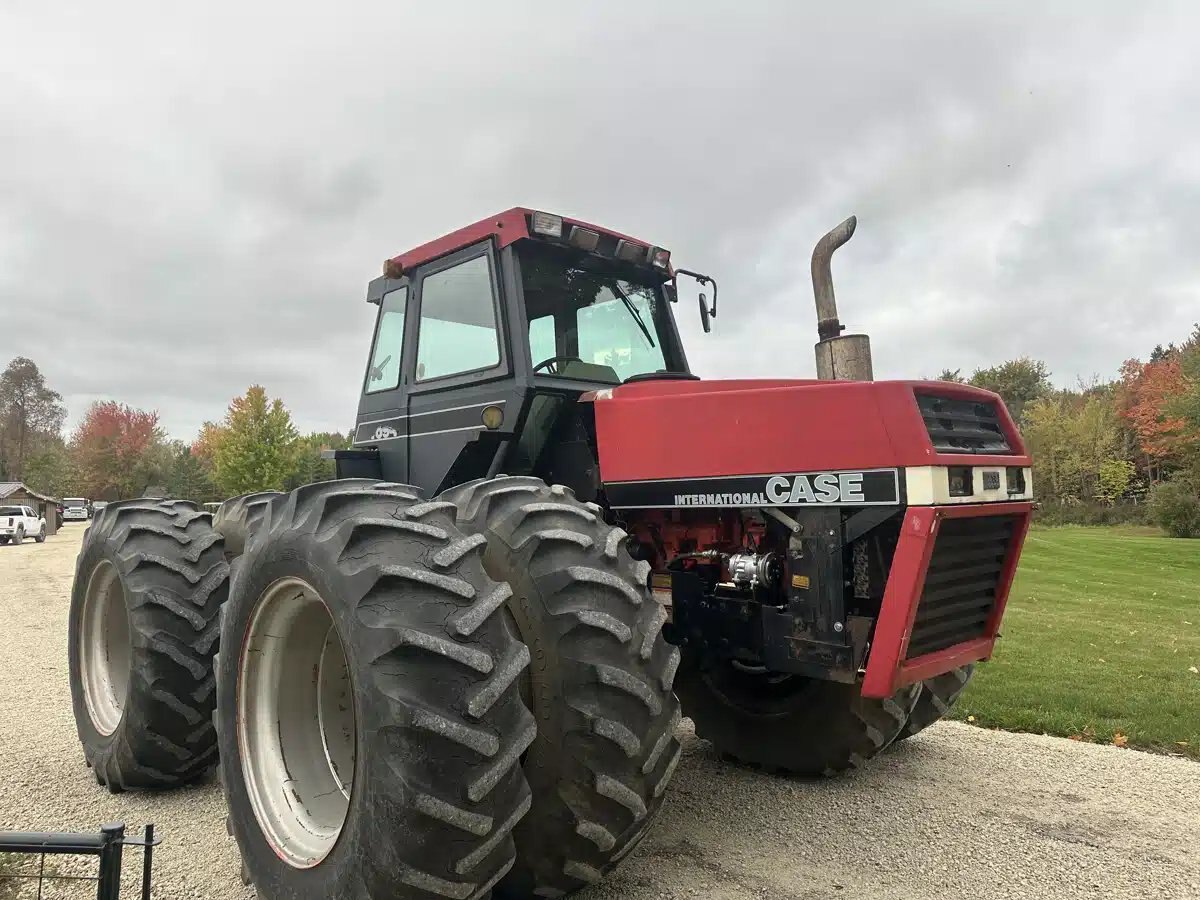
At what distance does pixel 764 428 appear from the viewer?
3527 millimetres

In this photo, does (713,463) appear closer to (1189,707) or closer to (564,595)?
(564,595)

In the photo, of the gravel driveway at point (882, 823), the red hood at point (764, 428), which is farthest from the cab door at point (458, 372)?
the gravel driveway at point (882, 823)

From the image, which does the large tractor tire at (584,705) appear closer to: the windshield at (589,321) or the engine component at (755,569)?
the engine component at (755,569)

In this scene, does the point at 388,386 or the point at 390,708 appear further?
the point at 388,386

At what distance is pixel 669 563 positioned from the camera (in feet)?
13.7

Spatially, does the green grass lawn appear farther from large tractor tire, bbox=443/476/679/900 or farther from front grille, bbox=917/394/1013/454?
large tractor tire, bbox=443/476/679/900

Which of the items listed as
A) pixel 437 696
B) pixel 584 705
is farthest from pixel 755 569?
pixel 437 696

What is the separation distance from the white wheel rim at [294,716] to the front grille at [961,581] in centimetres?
226

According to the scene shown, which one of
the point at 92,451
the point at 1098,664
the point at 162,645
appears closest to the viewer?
the point at 162,645

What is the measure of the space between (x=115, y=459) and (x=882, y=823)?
76766 mm

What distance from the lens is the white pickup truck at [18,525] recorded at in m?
35.1

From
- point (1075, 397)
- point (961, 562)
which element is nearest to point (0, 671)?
point (961, 562)

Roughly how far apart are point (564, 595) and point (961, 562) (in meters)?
1.68

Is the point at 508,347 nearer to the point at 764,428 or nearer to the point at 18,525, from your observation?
the point at 764,428
